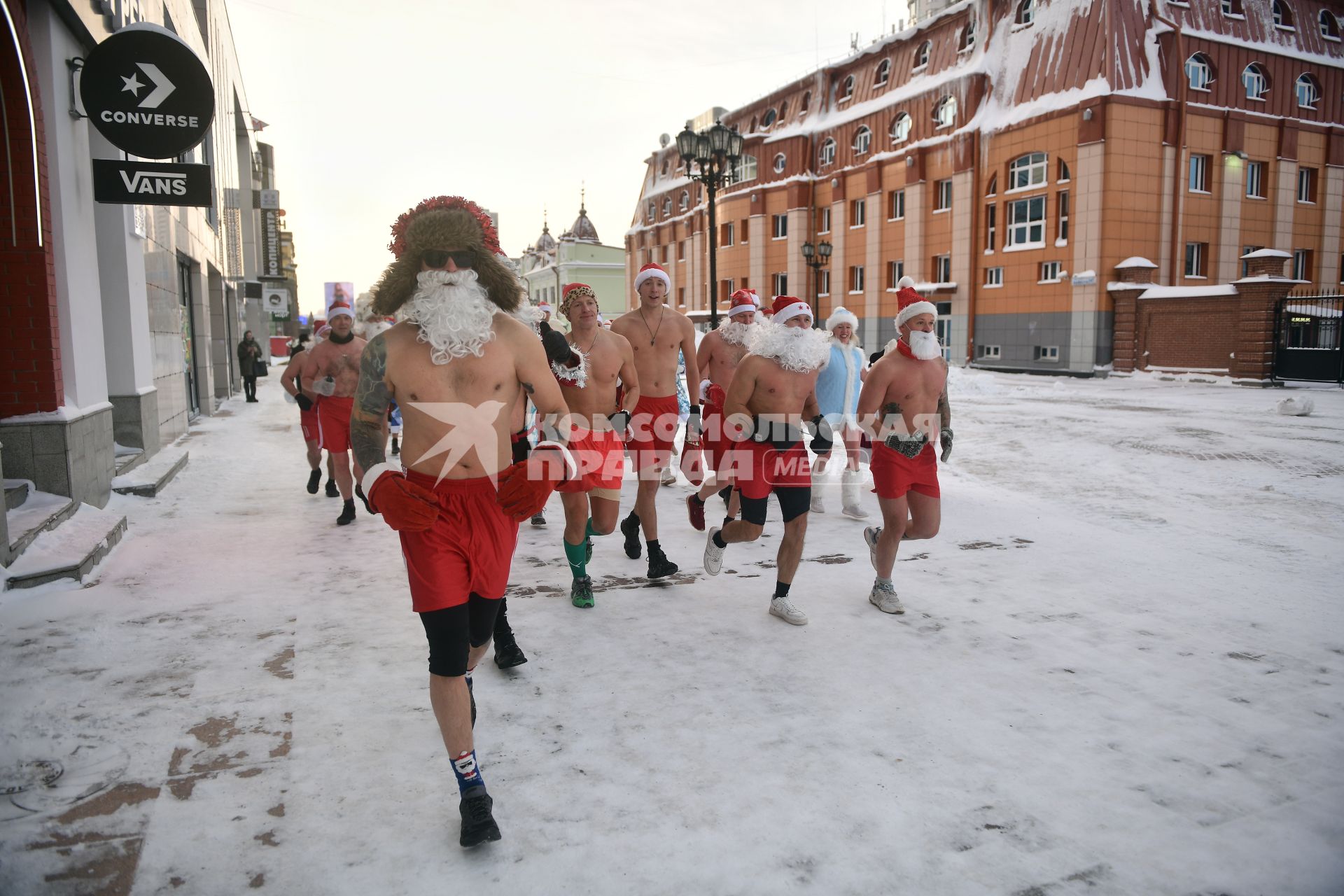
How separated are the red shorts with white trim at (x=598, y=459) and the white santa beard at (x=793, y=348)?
3.63ft

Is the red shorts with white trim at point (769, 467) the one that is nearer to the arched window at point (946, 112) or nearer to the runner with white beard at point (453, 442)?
the runner with white beard at point (453, 442)

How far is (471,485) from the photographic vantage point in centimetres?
295

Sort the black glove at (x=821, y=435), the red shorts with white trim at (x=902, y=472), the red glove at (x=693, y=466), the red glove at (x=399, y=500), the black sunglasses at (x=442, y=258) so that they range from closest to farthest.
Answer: the red glove at (x=399, y=500), the black sunglasses at (x=442, y=258), the red shorts with white trim at (x=902, y=472), the black glove at (x=821, y=435), the red glove at (x=693, y=466)

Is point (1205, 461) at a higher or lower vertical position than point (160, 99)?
lower

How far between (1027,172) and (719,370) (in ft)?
85.2

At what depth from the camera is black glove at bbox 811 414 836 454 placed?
5363 mm

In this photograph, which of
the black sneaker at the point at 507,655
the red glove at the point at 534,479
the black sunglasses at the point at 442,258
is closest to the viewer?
the red glove at the point at 534,479

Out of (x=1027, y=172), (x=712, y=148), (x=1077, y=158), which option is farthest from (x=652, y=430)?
(x=1027, y=172)

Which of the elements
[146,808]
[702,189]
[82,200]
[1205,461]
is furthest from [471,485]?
[702,189]

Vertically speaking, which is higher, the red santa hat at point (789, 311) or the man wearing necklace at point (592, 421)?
the red santa hat at point (789, 311)

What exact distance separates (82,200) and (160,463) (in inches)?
126

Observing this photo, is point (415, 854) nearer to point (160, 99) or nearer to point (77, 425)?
point (77, 425)

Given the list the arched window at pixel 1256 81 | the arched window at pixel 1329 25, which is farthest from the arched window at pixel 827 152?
the arched window at pixel 1329 25

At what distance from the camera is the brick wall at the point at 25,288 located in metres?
6.27
